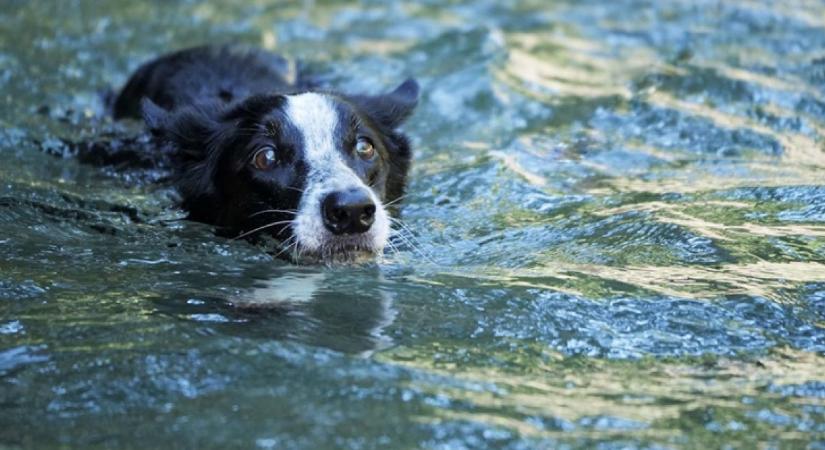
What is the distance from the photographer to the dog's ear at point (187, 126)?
6.00 meters

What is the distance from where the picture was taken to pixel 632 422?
11.3ft

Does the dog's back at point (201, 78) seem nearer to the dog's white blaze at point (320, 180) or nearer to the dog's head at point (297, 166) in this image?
the dog's head at point (297, 166)

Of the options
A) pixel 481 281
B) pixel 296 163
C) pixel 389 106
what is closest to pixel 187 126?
pixel 296 163

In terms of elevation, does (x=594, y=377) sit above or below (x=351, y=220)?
below

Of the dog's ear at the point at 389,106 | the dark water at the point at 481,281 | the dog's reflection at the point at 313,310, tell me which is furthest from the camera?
the dog's ear at the point at 389,106

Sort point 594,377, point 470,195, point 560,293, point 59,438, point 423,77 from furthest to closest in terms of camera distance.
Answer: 1. point 423,77
2. point 470,195
3. point 560,293
4. point 594,377
5. point 59,438

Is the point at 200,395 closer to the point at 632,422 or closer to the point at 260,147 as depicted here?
the point at 632,422

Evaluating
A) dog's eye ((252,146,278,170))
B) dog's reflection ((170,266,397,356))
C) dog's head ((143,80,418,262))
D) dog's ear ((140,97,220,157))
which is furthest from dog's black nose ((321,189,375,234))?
dog's ear ((140,97,220,157))

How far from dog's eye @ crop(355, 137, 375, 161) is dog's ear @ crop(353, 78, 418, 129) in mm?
518

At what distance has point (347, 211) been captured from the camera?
4.94m

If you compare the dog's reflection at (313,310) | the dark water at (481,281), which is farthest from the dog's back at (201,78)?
the dog's reflection at (313,310)

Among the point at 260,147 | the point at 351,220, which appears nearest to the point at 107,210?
the point at 260,147

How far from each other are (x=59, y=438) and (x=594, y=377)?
1.72 metres

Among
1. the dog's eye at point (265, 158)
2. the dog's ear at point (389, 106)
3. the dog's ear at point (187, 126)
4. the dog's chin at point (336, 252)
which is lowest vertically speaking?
the dog's chin at point (336, 252)
